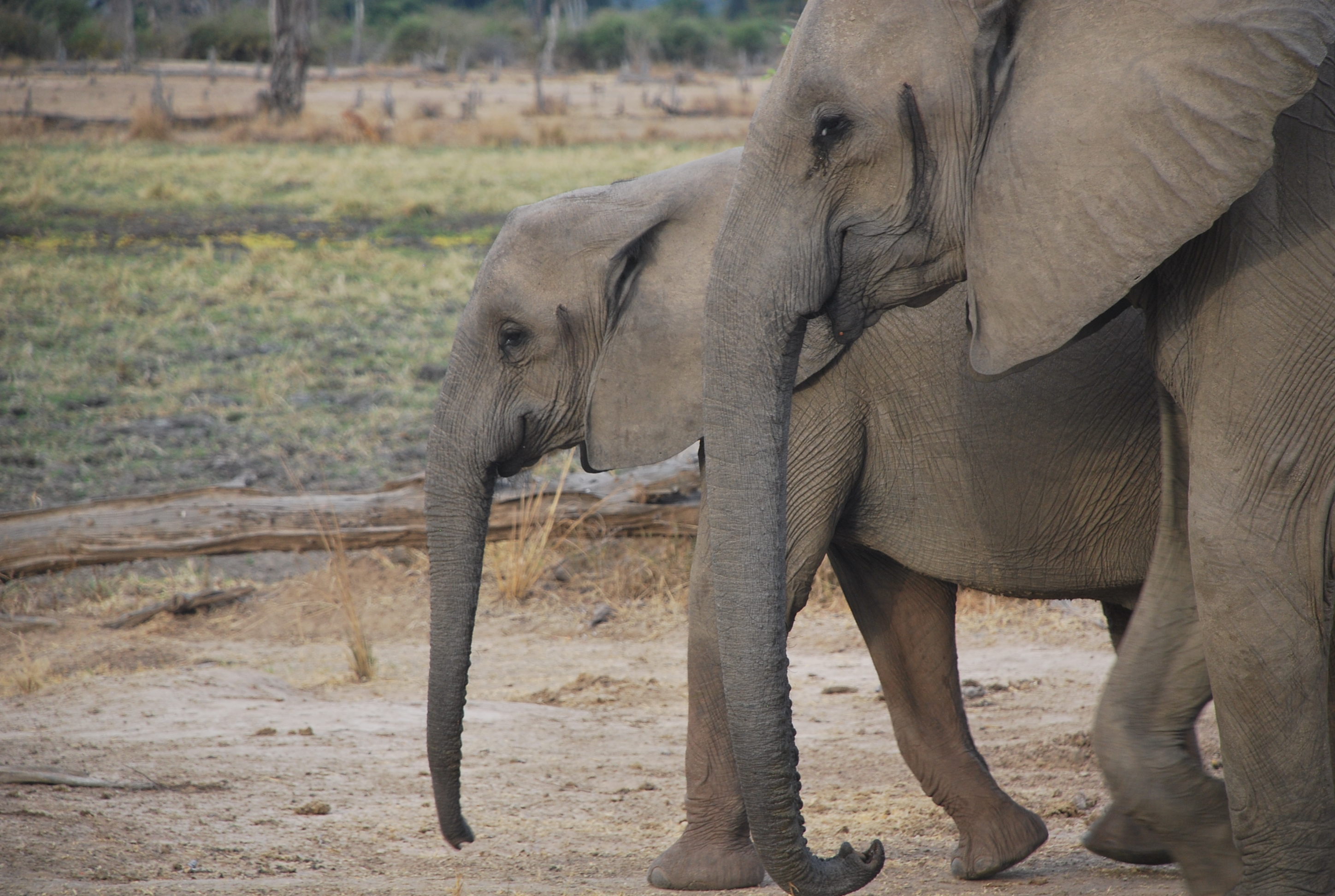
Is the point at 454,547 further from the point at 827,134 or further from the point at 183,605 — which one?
the point at 183,605

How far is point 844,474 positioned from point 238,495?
15.4 ft

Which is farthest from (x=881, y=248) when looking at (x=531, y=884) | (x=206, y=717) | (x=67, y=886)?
(x=206, y=717)

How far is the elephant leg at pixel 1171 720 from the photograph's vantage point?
9.12 ft

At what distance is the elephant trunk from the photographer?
8.60 feet

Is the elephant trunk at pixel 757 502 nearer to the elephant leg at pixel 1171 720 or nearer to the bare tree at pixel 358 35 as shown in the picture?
the elephant leg at pixel 1171 720

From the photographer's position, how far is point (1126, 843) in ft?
10.9

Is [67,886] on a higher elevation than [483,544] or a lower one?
lower

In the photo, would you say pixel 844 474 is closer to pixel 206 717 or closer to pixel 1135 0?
pixel 1135 0

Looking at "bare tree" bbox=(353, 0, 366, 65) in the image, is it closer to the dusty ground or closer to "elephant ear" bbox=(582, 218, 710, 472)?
the dusty ground

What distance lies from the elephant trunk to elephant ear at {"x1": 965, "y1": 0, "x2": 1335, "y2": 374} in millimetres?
364

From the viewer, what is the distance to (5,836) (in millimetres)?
3846

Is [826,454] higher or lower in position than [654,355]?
lower

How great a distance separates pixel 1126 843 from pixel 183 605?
215 inches

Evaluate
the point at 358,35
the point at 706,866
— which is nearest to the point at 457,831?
the point at 706,866
